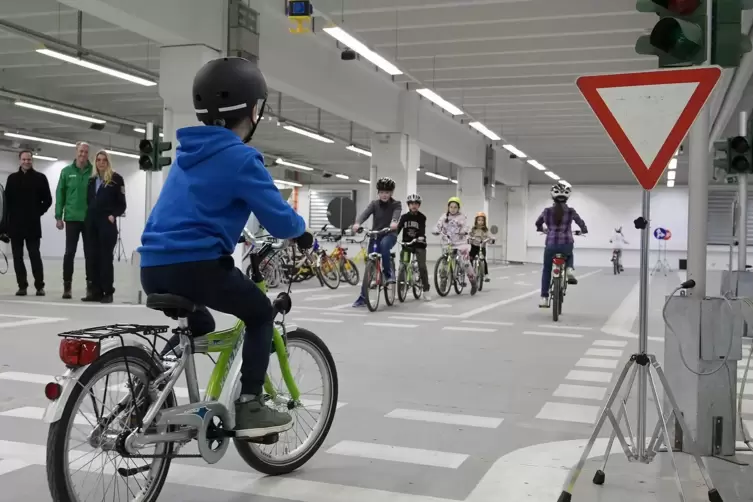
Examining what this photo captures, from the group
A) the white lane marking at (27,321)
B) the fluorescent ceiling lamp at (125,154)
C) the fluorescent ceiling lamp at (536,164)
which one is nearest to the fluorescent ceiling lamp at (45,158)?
the fluorescent ceiling lamp at (125,154)

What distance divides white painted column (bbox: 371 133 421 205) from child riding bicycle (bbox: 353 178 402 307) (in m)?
8.02

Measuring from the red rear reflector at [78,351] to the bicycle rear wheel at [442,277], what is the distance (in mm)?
12268

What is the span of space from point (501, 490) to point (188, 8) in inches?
380

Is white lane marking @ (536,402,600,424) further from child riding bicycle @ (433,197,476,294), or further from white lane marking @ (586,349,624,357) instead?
child riding bicycle @ (433,197,476,294)

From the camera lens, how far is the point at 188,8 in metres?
11.4

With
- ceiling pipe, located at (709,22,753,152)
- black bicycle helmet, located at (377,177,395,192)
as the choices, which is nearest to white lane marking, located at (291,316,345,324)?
black bicycle helmet, located at (377,177,395,192)

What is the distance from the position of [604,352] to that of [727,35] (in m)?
4.46

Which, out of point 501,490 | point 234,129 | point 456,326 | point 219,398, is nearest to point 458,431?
point 501,490

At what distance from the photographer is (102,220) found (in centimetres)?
1125

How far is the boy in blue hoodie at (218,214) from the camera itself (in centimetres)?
288

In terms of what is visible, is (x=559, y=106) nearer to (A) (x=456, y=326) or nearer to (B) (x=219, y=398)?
(A) (x=456, y=326)

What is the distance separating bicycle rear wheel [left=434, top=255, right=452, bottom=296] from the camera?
48.8ft

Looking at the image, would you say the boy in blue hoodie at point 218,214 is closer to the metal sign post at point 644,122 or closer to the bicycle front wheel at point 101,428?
the bicycle front wheel at point 101,428

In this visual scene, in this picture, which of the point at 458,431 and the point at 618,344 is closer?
the point at 458,431
